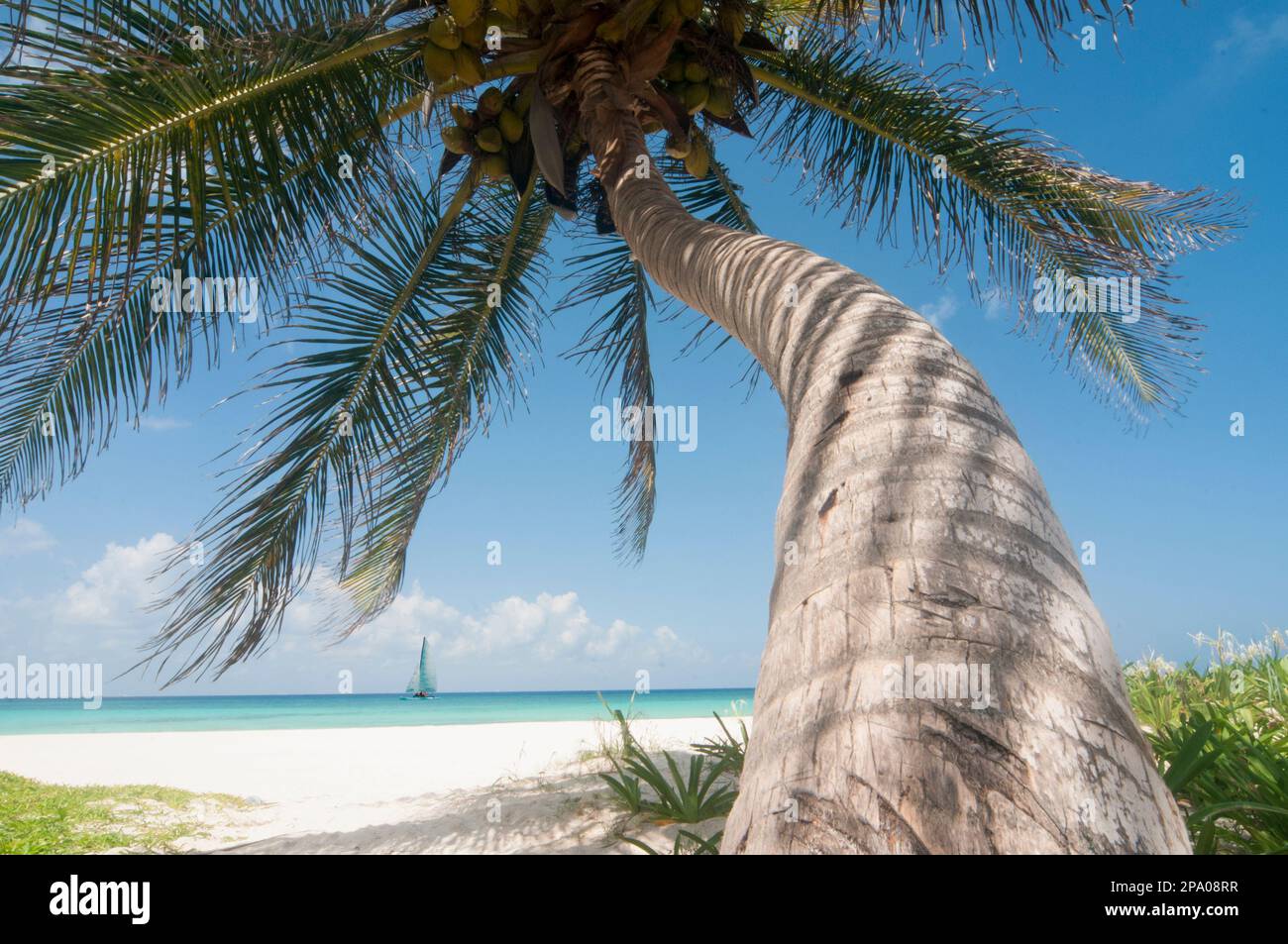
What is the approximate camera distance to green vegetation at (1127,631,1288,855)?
241cm

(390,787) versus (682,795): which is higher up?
(682,795)

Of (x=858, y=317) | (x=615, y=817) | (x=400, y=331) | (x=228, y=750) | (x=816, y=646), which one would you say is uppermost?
(x=400, y=331)

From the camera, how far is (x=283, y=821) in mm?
6066

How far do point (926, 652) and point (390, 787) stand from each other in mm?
9093

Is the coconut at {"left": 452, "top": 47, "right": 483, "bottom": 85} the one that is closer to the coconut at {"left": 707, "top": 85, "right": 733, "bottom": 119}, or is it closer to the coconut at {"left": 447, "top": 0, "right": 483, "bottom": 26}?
the coconut at {"left": 447, "top": 0, "right": 483, "bottom": 26}

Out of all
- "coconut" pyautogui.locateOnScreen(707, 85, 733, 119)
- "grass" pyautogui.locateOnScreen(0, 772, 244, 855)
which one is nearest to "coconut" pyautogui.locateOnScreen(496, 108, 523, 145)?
"coconut" pyautogui.locateOnScreen(707, 85, 733, 119)

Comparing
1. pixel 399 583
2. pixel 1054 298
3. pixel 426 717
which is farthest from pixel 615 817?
pixel 426 717

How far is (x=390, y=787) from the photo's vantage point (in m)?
8.61

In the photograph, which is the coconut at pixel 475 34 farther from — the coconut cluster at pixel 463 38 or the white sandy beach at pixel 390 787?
the white sandy beach at pixel 390 787

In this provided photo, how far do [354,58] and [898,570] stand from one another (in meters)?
3.70

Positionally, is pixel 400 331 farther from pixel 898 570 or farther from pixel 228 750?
pixel 228 750

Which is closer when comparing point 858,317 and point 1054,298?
point 858,317

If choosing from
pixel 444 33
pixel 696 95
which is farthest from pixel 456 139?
pixel 696 95

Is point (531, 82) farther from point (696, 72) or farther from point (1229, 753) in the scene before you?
point (1229, 753)
